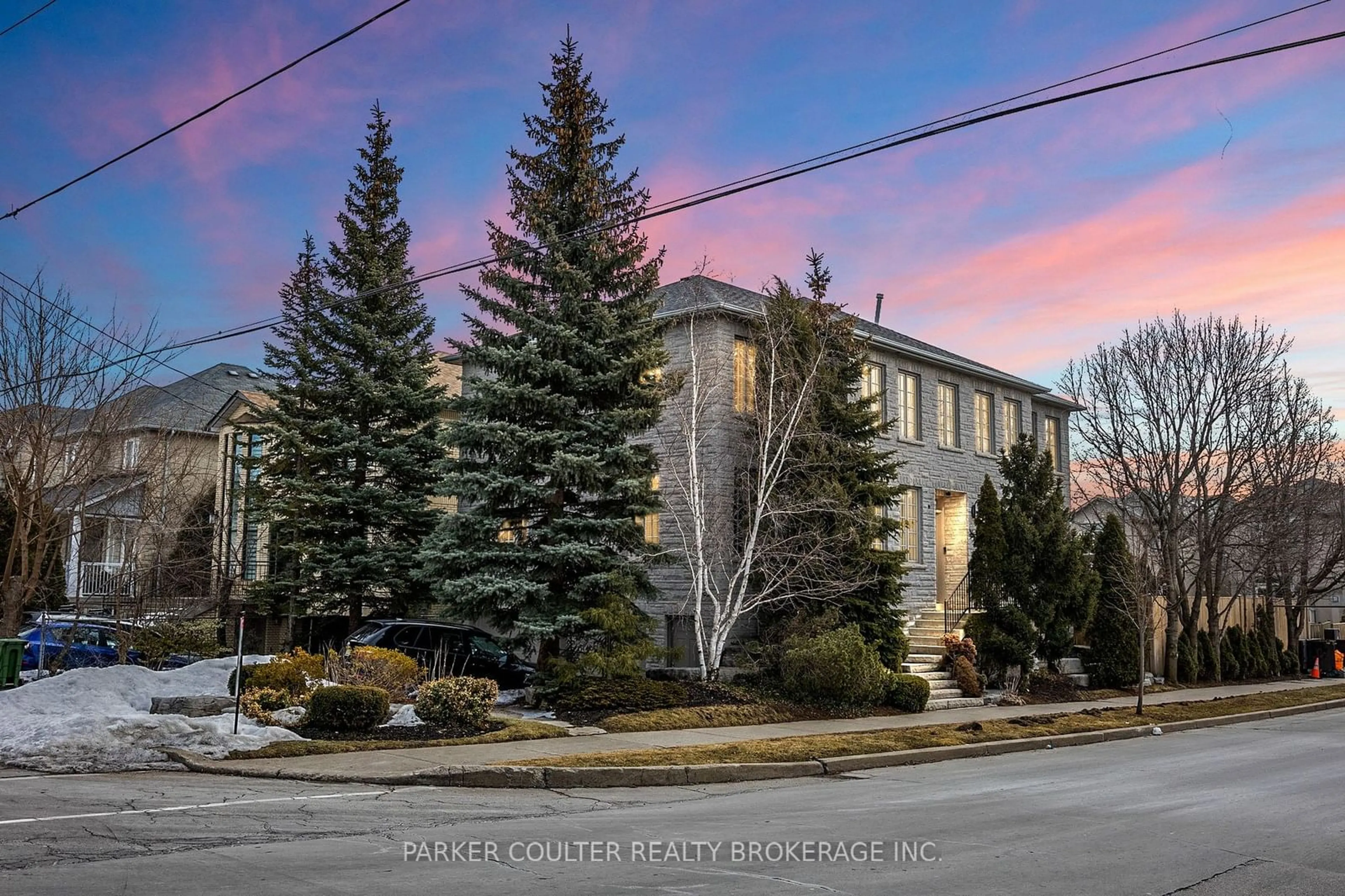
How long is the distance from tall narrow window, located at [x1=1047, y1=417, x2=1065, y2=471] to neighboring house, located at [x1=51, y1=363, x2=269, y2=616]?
79.6 ft

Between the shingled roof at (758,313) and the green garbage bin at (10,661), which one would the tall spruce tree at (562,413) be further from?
the green garbage bin at (10,661)

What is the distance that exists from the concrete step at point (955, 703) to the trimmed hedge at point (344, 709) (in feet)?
35.5

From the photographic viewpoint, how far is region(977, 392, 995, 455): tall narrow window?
31844 millimetres

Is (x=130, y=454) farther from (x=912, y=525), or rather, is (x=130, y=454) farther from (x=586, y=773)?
(x=586, y=773)

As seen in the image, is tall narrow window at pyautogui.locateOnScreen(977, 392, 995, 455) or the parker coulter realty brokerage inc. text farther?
tall narrow window at pyautogui.locateOnScreen(977, 392, 995, 455)

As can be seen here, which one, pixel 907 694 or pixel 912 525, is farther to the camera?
pixel 912 525

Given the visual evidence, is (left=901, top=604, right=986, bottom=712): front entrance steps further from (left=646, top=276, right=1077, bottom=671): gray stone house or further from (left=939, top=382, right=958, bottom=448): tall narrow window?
(left=939, top=382, right=958, bottom=448): tall narrow window

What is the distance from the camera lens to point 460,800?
11.0m

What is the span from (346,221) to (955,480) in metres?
17.8

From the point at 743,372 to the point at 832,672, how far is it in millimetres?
7970

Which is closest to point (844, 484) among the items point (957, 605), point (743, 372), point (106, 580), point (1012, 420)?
point (743, 372)

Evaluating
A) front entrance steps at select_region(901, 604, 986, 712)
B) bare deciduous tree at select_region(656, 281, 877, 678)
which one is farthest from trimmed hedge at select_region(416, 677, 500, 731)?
front entrance steps at select_region(901, 604, 986, 712)

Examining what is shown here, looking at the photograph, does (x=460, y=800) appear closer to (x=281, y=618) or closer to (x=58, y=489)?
(x=58, y=489)

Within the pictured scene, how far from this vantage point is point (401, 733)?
15109 millimetres
